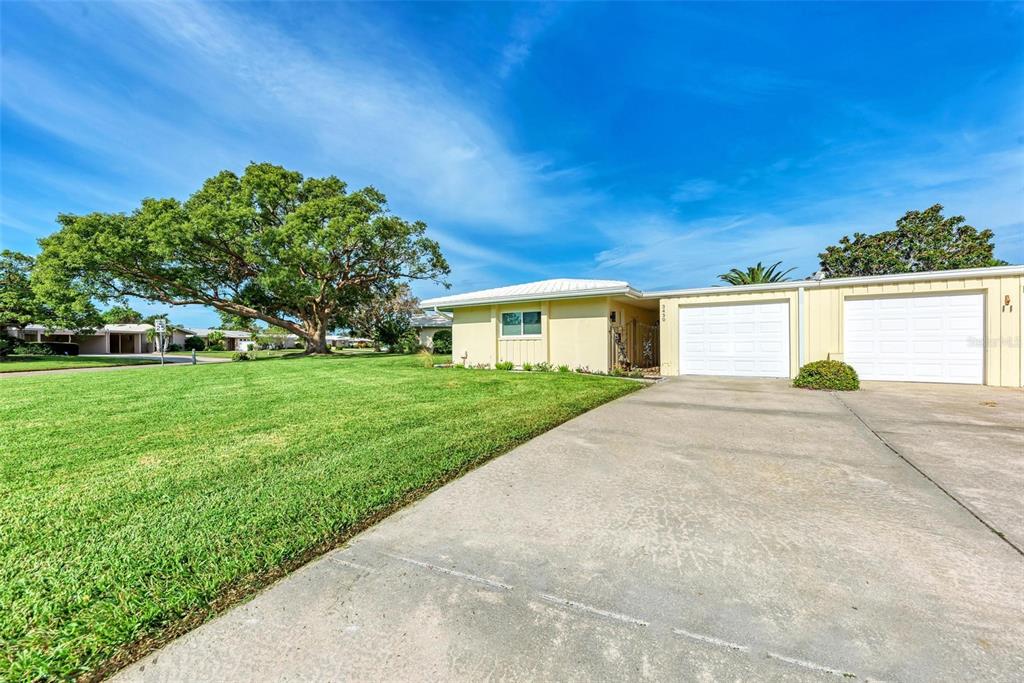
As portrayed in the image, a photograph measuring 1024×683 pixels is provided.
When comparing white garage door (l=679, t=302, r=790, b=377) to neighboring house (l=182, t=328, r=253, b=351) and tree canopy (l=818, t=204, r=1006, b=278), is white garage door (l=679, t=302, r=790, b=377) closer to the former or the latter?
tree canopy (l=818, t=204, r=1006, b=278)

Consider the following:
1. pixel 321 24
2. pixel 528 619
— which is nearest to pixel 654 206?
pixel 321 24

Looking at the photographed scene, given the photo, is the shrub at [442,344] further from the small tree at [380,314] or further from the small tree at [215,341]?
the small tree at [215,341]

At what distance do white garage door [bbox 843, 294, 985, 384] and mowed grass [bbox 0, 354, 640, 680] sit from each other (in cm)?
771

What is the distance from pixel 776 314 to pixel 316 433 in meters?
11.0

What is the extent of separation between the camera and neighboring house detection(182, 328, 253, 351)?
47.7 meters

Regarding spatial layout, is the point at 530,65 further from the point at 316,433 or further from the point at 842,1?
the point at 316,433

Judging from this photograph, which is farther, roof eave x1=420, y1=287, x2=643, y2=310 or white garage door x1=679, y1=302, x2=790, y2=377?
roof eave x1=420, y1=287, x2=643, y2=310

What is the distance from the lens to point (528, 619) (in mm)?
1730

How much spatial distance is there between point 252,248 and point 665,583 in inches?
926

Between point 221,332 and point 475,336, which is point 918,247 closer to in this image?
point 475,336

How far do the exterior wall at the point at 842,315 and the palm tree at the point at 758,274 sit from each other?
5.81 metres

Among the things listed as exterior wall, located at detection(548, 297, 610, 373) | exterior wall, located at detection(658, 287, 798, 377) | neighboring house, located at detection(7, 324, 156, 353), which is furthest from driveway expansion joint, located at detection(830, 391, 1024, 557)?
neighboring house, located at detection(7, 324, 156, 353)

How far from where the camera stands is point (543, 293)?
12461mm

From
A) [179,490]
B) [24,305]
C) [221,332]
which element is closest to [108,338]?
[221,332]
